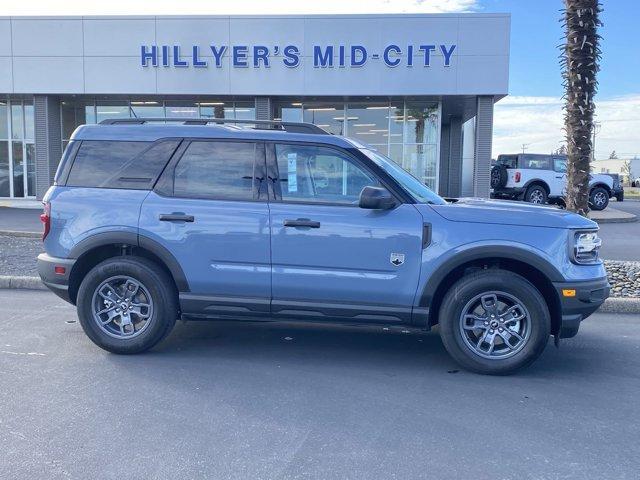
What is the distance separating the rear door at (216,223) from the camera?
5.02m

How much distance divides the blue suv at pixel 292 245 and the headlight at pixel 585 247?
0.01 m

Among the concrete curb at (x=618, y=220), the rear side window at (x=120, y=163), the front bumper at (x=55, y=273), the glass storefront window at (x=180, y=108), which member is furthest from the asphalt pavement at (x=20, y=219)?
the concrete curb at (x=618, y=220)

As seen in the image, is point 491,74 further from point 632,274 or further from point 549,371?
point 549,371

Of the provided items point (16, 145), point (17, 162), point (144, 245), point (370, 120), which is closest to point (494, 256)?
point (144, 245)

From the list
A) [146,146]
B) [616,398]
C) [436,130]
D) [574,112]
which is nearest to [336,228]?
[146,146]

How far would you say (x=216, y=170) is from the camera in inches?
205

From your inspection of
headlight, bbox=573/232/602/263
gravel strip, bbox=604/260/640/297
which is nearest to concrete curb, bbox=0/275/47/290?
headlight, bbox=573/232/602/263

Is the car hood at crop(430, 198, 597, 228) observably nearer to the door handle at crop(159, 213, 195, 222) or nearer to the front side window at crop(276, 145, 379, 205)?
the front side window at crop(276, 145, 379, 205)

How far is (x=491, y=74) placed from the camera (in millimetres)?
18516

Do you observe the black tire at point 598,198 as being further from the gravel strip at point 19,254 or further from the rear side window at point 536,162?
the gravel strip at point 19,254

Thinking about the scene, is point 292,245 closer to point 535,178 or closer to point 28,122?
point 535,178

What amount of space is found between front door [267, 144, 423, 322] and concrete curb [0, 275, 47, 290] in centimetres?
467

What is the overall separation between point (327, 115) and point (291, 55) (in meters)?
3.06

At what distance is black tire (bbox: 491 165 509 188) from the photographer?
20778 millimetres
